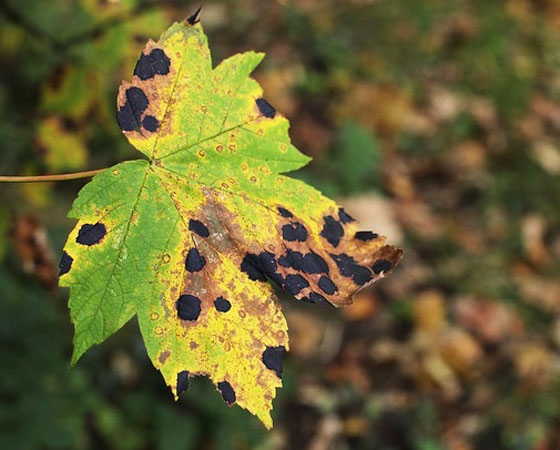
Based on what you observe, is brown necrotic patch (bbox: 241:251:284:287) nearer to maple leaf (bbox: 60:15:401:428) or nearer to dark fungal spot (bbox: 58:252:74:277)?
maple leaf (bbox: 60:15:401:428)

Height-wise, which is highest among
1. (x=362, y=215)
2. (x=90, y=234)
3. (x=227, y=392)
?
(x=90, y=234)

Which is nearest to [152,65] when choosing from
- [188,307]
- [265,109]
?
[265,109]

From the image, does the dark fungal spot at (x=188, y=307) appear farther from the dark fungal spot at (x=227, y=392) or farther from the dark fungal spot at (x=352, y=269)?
the dark fungal spot at (x=352, y=269)

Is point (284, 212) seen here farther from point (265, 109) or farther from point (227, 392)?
point (227, 392)

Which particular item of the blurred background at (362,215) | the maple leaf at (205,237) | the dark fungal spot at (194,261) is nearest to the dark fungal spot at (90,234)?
the maple leaf at (205,237)

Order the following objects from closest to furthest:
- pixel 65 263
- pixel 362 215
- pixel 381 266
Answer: pixel 65 263, pixel 381 266, pixel 362 215

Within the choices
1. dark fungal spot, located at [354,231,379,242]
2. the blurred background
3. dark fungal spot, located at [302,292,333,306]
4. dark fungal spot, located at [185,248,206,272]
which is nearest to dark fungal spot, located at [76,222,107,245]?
dark fungal spot, located at [185,248,206,272]

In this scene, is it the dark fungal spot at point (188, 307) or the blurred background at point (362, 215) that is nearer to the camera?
the dark fungal spot at point (188, 307)
